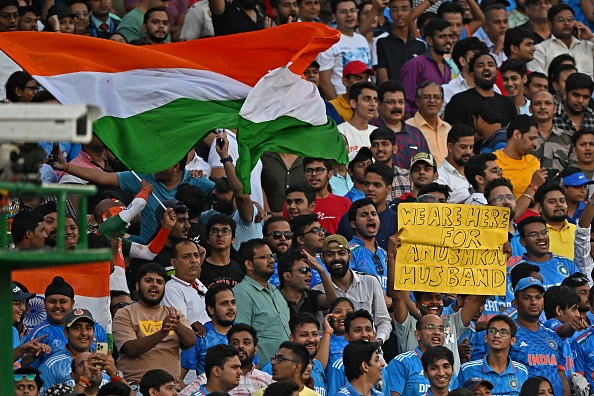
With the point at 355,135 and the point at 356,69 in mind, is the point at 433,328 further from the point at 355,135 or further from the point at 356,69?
the point at 356,69

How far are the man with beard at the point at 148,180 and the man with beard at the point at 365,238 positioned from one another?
1465 mm

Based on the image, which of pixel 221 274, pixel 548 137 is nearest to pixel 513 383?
pixel 221 274

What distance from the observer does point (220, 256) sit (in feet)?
49.1

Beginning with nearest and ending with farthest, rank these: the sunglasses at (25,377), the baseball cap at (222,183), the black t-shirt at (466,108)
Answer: the sunglasses at (25,377)
the baseball cap at (222,183)
the black t-shirt at (466,108)

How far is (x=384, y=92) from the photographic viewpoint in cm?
1830

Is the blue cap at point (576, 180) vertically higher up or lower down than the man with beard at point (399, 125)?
lower down

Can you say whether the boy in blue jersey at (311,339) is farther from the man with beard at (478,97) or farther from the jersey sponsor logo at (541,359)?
the man with beard at (478,97)

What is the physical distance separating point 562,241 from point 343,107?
9.88 ft

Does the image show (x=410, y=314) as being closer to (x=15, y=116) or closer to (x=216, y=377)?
(x=216, y=377)

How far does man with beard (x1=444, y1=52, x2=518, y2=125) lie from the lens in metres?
19.3

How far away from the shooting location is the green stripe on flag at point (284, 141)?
46.1ft

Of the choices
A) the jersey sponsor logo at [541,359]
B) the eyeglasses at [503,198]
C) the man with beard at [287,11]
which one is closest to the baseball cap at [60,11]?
the man with beard at [287,11]

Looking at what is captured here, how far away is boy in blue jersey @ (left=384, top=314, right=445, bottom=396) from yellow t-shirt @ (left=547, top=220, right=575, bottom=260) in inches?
105

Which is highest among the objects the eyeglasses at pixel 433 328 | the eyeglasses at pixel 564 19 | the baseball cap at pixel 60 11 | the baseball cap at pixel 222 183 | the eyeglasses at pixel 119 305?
the eyeglasses at pixel 564 19
